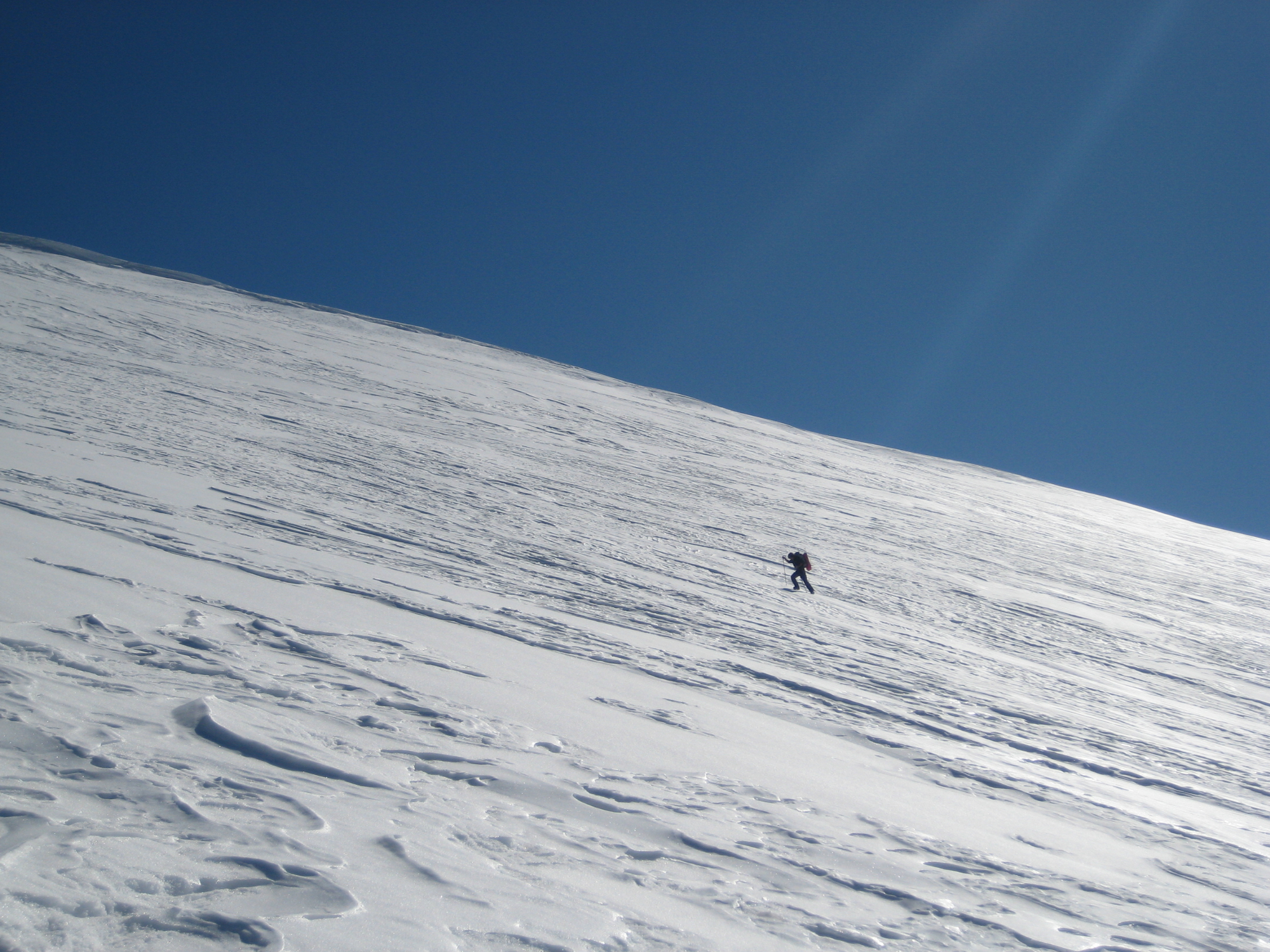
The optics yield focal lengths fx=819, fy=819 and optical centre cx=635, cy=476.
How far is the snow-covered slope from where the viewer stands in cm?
273

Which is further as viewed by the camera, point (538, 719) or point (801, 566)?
point (801, 566)

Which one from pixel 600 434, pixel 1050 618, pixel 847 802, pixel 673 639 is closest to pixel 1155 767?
pixel 847 802

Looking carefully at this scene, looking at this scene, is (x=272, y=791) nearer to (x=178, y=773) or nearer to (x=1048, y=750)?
(x=178, y=773)

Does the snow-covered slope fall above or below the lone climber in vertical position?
below

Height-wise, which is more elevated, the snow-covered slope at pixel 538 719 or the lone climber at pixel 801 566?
the lone climber at pixel 801 566

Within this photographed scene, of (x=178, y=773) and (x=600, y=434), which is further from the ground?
(x=600, y=434)

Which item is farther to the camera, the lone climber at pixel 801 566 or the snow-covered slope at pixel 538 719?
the lone climber at pixel 801 566

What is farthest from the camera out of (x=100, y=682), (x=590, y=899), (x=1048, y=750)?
(x=1048, y=750)

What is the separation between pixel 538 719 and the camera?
4.45 m

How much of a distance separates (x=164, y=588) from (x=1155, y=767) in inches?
272

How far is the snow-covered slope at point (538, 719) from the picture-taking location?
107 inches

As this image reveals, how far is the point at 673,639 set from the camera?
670cm

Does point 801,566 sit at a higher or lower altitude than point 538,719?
higher

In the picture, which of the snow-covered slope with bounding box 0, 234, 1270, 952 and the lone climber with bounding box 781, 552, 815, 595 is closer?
the snow-covered slope with bounding box 0, 234, 1270, 952
